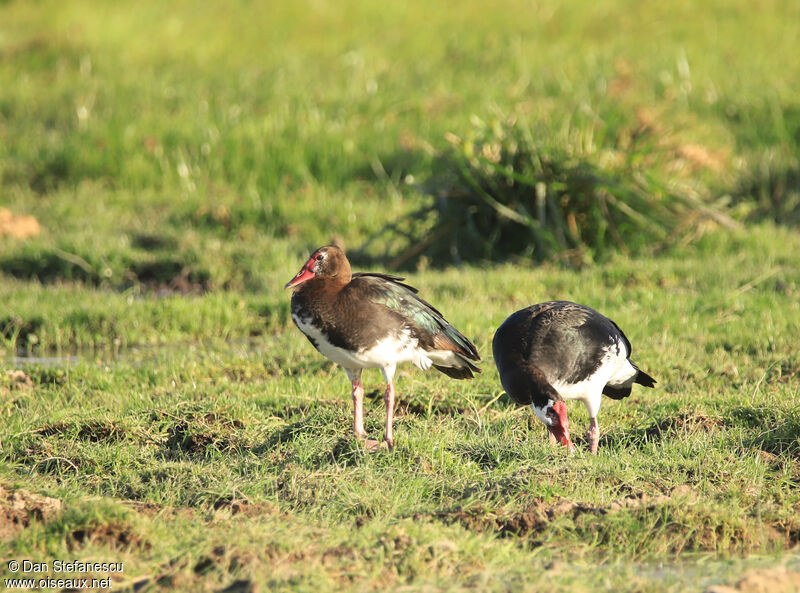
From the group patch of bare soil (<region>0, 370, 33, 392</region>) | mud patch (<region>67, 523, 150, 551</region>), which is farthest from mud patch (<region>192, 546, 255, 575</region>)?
patch of bare soil (<region>0, 370, 33, 392</region>)

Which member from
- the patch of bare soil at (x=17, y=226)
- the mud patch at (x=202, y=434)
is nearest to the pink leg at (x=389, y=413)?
the mud patch at (x=202, y=434)

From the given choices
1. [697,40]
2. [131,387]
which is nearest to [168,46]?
[697,40]

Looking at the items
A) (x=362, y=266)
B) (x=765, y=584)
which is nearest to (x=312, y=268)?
(x=765, y=584)

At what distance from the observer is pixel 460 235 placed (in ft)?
32.1

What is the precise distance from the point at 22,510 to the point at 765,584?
2.88m

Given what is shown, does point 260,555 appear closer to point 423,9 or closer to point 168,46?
point 168,46

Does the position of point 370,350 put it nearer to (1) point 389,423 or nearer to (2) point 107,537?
(1) point 389,423

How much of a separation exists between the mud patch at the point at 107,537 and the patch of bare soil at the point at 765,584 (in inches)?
83.5

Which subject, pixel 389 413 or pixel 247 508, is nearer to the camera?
pixel 247 508

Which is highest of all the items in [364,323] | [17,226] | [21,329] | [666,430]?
[364,323]

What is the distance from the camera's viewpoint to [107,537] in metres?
3.99

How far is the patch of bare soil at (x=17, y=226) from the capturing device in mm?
9992

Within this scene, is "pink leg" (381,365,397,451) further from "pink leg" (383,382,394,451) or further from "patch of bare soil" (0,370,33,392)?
"patch of bare soil" (0,370,33,392)

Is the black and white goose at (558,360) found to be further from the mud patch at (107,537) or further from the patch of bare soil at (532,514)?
the mud patch at (107,537)
